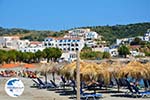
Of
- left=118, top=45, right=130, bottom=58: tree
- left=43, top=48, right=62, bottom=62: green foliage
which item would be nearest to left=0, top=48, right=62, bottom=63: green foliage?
left=43, top=48, right=62, bottom=62: green foliage

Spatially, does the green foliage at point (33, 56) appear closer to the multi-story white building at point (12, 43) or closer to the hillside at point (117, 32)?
the multi-story white building at point (12, 43)

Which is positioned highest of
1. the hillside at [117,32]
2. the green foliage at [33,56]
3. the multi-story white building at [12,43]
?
the hillside at [117,32]

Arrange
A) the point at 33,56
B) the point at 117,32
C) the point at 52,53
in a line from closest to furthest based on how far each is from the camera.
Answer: the point at 52,53 < the point at 33,56 < the point at 117,32

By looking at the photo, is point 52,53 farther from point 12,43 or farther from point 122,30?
point 122,30

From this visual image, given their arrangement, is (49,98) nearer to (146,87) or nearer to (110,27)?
(146,87)

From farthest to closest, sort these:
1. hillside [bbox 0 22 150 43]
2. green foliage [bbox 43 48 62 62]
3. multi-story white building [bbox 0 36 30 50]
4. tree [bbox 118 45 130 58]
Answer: hillside [bbox 0 22 150 43] → multi-story white building [bbox 0 36 30 50] → tree [bbox 118 45 130 58] → green foliage [bbox 43 48 62 62]

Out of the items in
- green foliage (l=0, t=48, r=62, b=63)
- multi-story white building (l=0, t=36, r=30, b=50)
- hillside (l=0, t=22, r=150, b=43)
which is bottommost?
green foliage (l=0, t=48, r=62, b=63)

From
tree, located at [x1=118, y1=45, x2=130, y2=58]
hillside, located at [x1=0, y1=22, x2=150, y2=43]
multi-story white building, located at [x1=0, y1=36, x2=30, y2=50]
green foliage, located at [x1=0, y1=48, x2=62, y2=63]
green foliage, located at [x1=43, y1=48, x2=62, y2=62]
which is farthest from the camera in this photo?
hillside, located at [x1=0, y1=22, x2=150, y2=43]

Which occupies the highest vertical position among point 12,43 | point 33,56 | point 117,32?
point 117,32

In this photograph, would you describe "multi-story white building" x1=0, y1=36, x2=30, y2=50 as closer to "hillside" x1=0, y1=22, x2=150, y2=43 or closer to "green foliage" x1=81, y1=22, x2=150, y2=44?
"hillside" x1=0, y1=22, x2=150, y2=43

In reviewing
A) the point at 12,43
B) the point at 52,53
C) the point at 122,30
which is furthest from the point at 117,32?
the point at 52,53

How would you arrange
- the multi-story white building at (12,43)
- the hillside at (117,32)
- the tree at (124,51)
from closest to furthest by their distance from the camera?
the tree at (124,51) → the multi-story white building at (12,43) → the hillside at (117,32)

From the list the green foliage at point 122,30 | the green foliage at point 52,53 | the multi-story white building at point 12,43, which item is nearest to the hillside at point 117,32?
the green foliage at point 122,30

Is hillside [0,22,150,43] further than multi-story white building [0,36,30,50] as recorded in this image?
Yes
